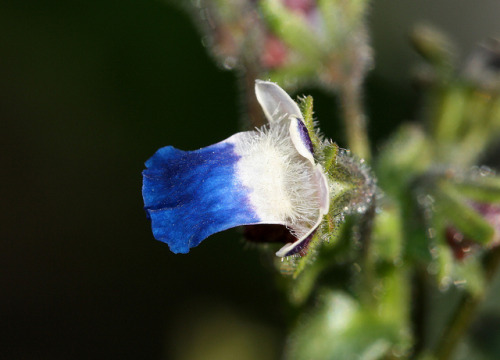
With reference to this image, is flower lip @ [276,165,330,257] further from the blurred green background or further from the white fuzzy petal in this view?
the blurred green background

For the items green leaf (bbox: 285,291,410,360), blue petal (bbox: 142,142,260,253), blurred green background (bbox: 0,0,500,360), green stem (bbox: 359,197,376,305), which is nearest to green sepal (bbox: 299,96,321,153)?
blue petal (bbox: 142,142,260,253)

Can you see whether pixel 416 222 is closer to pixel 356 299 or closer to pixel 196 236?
pixel 356 299

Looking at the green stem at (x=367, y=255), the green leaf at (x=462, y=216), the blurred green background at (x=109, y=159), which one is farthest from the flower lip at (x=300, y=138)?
the blurred green background at (x=109, y=159)

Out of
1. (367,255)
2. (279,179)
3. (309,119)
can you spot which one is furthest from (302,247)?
(367,255)

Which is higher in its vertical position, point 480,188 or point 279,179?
point 279,179

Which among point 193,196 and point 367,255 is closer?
point 193,196

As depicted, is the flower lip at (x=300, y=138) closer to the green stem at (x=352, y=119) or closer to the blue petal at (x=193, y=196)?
the blue petal at (x=193, y=196)

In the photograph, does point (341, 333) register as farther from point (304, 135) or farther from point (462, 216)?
point (304, 135)
